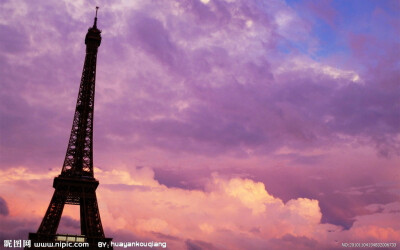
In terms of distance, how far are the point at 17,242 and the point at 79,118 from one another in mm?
45184

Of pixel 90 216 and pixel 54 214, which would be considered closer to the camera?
pixel 54 214

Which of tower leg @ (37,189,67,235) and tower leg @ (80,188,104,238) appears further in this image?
tower leg @ (80,188,104,238)

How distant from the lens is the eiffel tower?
114 metres

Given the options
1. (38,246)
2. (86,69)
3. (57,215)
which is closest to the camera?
(38,246)

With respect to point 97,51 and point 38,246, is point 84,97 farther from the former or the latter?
point 38,246

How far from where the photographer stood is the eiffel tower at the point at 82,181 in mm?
113625

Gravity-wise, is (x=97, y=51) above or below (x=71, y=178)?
above

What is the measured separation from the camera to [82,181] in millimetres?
121688

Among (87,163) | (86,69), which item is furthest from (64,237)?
(86,69)

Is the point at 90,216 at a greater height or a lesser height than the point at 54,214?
lesser

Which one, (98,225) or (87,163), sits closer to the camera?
(98,225)

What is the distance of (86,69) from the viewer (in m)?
136

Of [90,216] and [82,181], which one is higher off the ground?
[82,181]

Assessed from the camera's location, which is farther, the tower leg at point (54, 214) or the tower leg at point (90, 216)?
the tower leg at point (90, 216)
